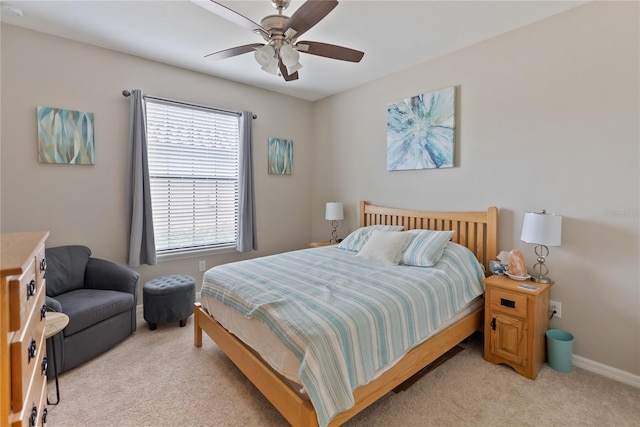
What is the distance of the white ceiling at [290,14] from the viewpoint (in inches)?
89.5

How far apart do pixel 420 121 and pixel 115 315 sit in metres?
3.47

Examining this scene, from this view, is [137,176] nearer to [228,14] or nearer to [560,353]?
[228,14]

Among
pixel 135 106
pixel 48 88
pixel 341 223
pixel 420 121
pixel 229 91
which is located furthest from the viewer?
pixel 341 223

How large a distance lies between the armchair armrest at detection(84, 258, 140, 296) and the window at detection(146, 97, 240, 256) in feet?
2.00

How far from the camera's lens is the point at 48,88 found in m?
2.72

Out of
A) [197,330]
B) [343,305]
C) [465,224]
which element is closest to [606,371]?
[465,224]

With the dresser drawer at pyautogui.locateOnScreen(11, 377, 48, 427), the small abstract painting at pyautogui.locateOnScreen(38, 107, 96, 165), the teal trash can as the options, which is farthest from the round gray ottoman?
the teal trash can

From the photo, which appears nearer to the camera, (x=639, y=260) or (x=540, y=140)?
(x=639, y=260)

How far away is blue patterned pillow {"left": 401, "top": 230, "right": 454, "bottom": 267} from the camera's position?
2.58m

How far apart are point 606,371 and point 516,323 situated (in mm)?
747

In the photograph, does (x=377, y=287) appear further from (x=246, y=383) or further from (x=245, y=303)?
(x=246, y=383)

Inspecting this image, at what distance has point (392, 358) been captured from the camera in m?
1.72

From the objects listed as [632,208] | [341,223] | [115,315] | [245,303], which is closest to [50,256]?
[115,315]

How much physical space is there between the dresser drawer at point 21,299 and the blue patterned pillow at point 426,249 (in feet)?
7.89
